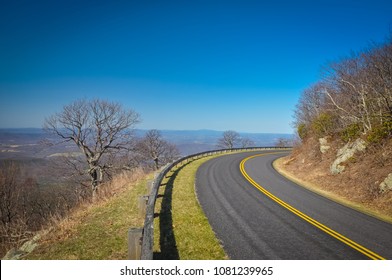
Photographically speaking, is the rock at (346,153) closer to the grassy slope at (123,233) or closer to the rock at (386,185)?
the rock at (386,185)

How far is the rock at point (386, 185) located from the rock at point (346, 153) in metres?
4.26

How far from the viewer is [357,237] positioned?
8.13 meters

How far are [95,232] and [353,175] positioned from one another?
A: 16.1 metres

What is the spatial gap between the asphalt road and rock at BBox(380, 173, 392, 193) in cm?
279

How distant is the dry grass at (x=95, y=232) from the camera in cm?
703

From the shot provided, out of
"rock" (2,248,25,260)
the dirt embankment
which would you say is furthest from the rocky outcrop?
the dirt embankment

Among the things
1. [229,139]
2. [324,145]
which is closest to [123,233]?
[324,145]

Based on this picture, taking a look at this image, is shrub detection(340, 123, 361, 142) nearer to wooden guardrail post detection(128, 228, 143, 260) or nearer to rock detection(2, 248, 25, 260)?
wooden guardrail post detection(128, 228, 143, 260)

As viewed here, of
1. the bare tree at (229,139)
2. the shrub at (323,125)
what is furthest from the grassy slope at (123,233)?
the bare tree at (229,139)

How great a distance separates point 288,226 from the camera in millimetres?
8930

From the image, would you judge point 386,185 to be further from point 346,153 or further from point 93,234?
point 93,234
